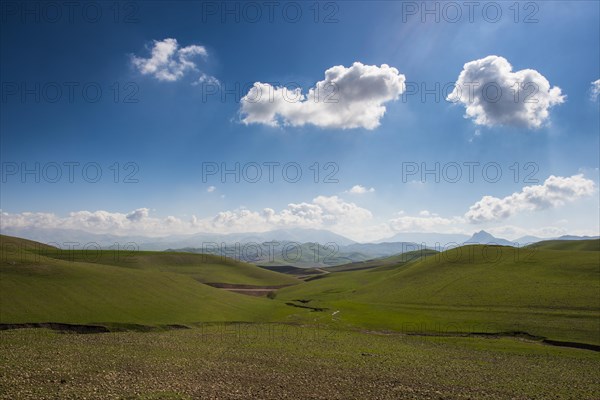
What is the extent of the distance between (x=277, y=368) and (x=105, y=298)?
46.4m

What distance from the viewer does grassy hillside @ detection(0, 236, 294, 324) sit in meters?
54.2

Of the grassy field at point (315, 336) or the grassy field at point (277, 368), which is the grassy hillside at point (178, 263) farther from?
the grassy field at point (277, 368)

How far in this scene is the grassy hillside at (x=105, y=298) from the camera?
54.2m

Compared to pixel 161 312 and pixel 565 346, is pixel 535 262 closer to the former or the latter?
pixel 565 346

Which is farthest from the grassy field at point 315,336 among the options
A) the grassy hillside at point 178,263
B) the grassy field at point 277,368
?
the grassy hillside at point 178,263

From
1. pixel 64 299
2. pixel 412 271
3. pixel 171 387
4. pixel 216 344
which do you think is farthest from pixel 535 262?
pixel 64 299

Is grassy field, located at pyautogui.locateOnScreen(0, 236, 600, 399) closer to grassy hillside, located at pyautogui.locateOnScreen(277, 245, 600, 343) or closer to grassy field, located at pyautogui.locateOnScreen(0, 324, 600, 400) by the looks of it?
grassy field, located at pyautogui.locateOnScreen(0, 324, 600, 400)

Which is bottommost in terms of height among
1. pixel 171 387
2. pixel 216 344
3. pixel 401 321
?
pixel 401 321

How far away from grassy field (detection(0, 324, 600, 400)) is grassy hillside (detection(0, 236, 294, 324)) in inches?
362

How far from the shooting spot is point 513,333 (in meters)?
→ 59.4

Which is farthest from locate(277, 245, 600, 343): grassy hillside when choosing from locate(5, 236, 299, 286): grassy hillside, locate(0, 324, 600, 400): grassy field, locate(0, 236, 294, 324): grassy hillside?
locate(5, 236, 299, 286): grassy hillside

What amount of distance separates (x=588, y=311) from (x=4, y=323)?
98.5 metres

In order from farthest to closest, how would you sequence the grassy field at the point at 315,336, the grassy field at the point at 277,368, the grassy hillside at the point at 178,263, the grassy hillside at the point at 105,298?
the grassy hillside at the point at 178,263 < the grassy hillside at the point at 105,298 < the grassy field at the point at 315,336 < the grassy field at the point at 277,368

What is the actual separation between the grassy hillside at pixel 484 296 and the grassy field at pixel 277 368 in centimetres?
1482
